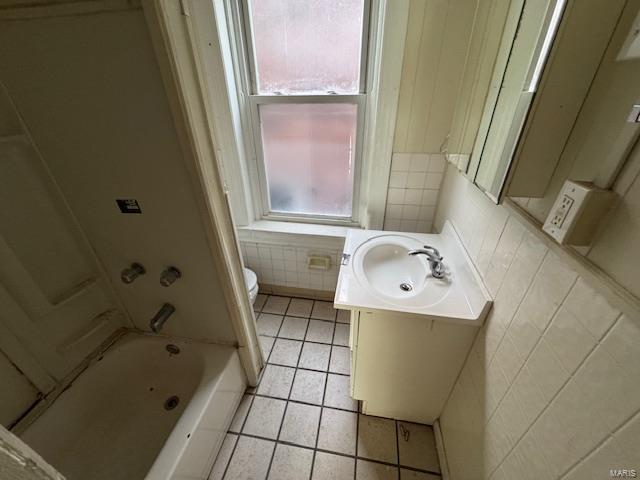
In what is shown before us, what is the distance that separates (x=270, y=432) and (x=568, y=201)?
1469mm

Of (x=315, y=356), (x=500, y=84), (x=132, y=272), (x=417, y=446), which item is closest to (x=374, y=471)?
(x=417, y=446)

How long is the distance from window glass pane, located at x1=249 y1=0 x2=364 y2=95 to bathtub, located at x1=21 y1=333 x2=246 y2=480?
1.55 metres

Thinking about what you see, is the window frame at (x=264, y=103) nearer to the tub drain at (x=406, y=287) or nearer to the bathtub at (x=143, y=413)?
the tub drain at (x=406, y=287)

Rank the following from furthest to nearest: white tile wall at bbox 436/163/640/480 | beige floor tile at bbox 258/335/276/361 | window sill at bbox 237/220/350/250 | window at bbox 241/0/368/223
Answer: window sill at bbox 237/220/350/250
beige floor tile at bbox 258/335/276/361
window at bbox 241/0/368/223
white tile wall at bbox 436/163/640/480

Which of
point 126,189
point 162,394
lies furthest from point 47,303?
point 162,394

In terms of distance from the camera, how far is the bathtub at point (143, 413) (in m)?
0.97

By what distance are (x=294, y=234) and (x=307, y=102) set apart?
2.70 feet

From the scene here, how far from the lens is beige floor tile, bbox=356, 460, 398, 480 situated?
109cm

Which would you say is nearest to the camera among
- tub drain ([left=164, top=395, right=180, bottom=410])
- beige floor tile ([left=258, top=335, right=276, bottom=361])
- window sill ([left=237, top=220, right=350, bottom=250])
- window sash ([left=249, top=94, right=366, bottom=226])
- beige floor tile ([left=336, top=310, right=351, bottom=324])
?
tub drain ([left=164, top=395, right=180, bottom=410])

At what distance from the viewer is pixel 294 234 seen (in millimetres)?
1741

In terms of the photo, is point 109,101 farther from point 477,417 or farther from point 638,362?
point 477,417

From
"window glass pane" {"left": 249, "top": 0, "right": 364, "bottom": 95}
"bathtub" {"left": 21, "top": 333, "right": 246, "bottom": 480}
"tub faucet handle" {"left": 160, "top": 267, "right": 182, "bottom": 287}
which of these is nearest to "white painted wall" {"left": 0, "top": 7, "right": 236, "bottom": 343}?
"tub faucet handle" {"left": 160, "top": 267, "right": 182, "bottom": 287}

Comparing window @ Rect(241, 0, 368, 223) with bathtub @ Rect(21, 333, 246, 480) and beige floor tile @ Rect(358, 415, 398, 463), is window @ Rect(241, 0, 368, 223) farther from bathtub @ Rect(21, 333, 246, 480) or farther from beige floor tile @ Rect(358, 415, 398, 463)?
beige floor tile @ Rect(358, 415, 398, 463)

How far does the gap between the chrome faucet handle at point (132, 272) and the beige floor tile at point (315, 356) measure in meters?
1.01
